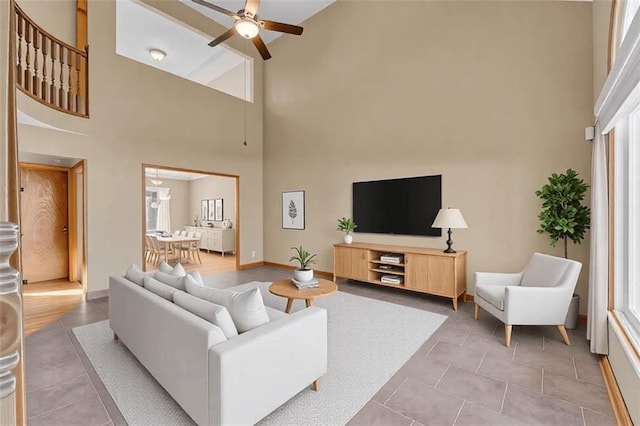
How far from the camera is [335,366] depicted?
2.57 metres

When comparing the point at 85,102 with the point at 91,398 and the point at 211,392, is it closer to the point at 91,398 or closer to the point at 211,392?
the point at 91,398

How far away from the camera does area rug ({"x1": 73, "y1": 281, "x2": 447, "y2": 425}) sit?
6.57 ft

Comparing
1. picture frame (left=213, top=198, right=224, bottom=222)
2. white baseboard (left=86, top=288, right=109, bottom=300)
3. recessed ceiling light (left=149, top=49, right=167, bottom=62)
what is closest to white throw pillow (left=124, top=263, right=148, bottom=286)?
white baseboard (left=86, top=288, right=109, bottom=300)

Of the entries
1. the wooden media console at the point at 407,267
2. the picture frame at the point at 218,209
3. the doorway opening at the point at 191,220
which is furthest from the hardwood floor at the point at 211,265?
the wooden media console at the point at 407,267

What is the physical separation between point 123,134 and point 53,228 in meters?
2.13

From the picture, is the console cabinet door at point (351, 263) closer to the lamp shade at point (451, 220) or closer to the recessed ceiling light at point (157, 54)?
the lamp shade at point (451, 220)

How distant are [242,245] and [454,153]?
4.51m

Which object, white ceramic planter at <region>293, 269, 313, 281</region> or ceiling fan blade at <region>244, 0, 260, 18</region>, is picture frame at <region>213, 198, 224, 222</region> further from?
ceiling fan blade at <region>244, 0, 260, 18</region>

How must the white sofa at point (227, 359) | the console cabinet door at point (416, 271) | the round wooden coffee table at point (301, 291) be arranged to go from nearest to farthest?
1. the white sofa at point (227, 359)
2. the round wooden coffee table at point (301, 291)
3. the console cabinet door at point (416, 271)

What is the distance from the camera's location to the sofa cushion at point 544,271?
3.09 m

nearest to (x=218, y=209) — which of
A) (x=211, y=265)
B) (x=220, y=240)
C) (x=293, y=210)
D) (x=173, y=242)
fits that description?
(x=220, y=240)

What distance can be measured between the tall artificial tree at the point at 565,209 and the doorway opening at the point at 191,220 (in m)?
5.31

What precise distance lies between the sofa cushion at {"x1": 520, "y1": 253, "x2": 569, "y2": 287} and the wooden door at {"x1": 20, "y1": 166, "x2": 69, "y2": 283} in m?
7.06

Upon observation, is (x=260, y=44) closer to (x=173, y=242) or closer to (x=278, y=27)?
(x=278, y=27)
